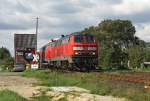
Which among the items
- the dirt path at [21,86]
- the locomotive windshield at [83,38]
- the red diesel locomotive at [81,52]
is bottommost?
the dirt path at [21,86]

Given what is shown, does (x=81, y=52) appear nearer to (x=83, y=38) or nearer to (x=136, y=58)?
(x=83, y=38)

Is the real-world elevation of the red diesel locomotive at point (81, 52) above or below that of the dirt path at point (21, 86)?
above

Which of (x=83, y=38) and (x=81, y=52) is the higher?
(x=83, y=38)

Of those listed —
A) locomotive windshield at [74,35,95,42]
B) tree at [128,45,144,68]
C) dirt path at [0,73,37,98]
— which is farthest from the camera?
tree at [128,45,144,68]

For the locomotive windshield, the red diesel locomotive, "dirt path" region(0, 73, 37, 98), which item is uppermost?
the locomotive windshield

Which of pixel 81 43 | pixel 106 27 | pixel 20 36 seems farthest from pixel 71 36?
pixel 106 27

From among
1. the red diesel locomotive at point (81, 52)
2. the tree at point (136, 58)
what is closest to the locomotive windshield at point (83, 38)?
the red diesel locomotive at point (81, 52)

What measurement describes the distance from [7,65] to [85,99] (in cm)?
6484

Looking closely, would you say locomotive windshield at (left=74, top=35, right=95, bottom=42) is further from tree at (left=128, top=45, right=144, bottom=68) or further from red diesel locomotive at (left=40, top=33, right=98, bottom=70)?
tree at (left=128, top=45, right=144, bottom=68)

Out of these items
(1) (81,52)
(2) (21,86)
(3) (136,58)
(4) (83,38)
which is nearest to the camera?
(2) (21,86)

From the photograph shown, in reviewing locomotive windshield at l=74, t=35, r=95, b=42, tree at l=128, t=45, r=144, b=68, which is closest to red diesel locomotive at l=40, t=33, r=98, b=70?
locomotive windshield at l=74, t=35, r=95, b=42

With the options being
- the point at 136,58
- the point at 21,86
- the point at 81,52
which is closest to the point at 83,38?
the point at 81,52

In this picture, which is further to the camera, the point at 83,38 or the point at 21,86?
the point at 83,38

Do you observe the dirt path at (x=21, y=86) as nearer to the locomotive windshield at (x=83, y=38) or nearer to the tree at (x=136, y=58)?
the locomotive windshield at (x=83, y=38)
